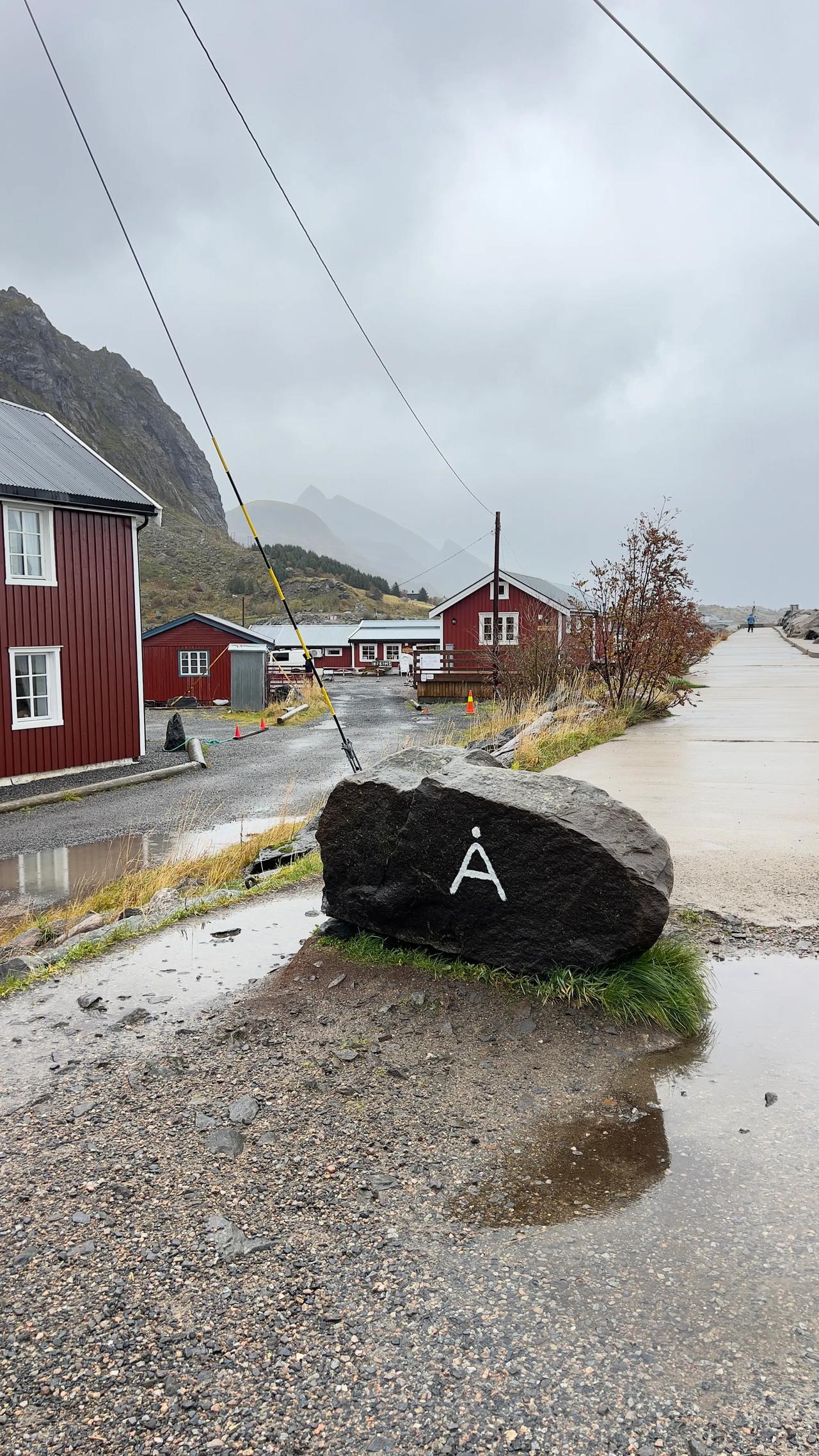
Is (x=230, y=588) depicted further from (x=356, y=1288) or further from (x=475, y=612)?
(x=356, y=1288)

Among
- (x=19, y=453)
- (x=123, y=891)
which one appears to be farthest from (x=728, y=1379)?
(x=19, y=453)

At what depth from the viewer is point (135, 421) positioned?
156375 millimetres

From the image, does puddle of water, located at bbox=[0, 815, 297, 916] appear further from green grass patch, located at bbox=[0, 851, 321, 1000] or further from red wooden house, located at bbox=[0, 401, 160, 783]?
red wooden house, located at bbox=[0, 401, 160, 783]

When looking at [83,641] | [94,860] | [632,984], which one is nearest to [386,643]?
[83,641]

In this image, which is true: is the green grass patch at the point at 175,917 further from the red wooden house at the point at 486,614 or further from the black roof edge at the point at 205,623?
the black roof edge at the point at 205,623

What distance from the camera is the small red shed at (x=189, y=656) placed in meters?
40.2

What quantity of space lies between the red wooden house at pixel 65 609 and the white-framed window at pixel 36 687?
0.07 feet

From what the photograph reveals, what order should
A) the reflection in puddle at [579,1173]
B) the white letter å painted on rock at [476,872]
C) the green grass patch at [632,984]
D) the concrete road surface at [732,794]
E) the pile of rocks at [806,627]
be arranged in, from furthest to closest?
the pile of rocks at [806,627] < the concrete road surface at [732,794] < the white letter å painted on rock at [476,872] < the green grass patch at [632,984] < the reflection in puddle at [579,1173]

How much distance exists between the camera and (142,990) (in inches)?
208

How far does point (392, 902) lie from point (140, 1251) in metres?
2.41

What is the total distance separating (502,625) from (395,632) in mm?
24445

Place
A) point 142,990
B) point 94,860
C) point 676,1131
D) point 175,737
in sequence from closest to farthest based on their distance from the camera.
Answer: point 676,1131 < point 142,990 < point 94,860 < point 175,737

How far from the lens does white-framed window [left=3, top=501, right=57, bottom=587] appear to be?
16.0 metres

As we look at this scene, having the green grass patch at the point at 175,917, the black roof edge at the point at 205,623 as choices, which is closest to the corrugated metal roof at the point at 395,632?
the black roof edge at the point at 205,623
